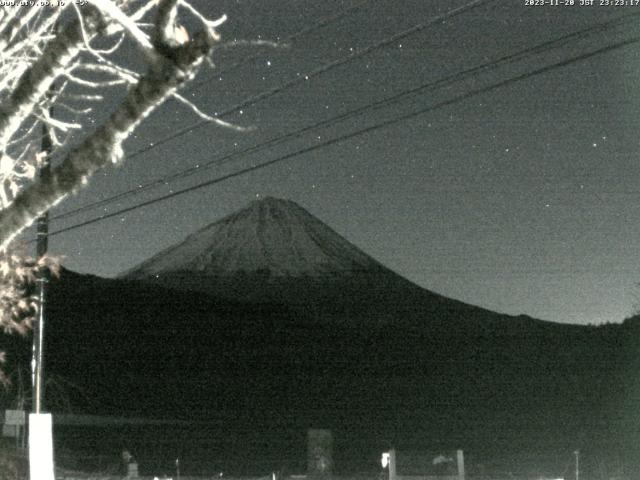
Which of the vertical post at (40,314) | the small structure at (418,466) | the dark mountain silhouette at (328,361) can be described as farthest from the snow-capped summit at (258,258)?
the vertical post at (40,314)

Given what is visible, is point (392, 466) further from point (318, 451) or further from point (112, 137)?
point (112, 137)

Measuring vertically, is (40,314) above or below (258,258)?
below

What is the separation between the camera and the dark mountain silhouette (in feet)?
238

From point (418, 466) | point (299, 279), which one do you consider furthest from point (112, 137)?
point (299, 279)

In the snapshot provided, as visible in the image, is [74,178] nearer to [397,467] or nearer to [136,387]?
[397,467]

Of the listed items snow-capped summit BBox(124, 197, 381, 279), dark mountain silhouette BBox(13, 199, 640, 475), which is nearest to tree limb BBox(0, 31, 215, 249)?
dark mountain silhouette BBox(13, 199, 640, 475)

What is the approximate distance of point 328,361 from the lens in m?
129

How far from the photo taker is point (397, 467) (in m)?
22.9

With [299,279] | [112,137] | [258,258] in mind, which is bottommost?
[112,137]

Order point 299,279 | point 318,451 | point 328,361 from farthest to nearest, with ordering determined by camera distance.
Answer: point 299,279 → point 328,361 → point 318,451

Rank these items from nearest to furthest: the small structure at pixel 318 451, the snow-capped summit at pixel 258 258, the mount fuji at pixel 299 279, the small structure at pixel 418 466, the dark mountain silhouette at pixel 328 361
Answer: the small structure at pixel 418 466
the small structure at pixel 318 451
the dark mountain silhouette at pixel 328 361
the mount fuji at pixel 299 279
the snow-capped summit at pixel 258 258

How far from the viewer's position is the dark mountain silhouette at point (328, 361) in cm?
7244

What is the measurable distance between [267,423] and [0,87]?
74564 mm

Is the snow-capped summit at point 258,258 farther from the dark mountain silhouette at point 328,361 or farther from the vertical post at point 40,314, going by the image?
the vertical post at point 40,314
